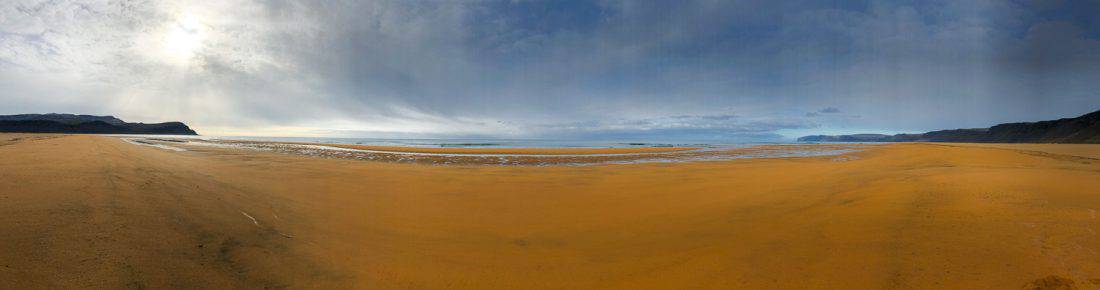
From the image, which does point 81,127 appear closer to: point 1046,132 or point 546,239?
point 546,239

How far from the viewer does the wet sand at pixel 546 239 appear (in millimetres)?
3010

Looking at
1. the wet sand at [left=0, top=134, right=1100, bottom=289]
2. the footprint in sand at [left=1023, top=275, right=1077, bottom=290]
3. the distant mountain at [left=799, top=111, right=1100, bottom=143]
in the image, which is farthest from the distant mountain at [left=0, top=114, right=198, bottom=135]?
the distant mountain at [left=799, top=111, right=1100, bottom=143]

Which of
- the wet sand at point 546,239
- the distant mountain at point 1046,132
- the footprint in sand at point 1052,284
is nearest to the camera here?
the footprint in sand at point 1052,284

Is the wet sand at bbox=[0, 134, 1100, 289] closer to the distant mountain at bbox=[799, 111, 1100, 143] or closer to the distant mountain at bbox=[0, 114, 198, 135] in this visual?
the distant mountain at bbox=[799, 111, 1100, 143]

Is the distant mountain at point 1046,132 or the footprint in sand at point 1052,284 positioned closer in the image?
the footprint in sand at point 1052,284

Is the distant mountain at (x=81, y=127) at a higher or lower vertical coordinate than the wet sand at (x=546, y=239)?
higher

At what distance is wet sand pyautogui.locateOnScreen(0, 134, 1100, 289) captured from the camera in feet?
9.87

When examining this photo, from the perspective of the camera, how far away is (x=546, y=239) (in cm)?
504

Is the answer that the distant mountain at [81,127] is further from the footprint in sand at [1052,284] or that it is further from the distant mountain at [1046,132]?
the distant mountain at [1046,132]

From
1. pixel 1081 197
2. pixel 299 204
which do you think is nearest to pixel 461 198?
pixel 299 204

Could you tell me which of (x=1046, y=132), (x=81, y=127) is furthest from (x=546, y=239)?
(x=81, y=127)

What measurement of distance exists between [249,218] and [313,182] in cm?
555

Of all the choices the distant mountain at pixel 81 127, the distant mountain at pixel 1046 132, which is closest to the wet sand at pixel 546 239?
the distant mountain at pixel 1046 132

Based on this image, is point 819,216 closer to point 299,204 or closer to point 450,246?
point 450,246
